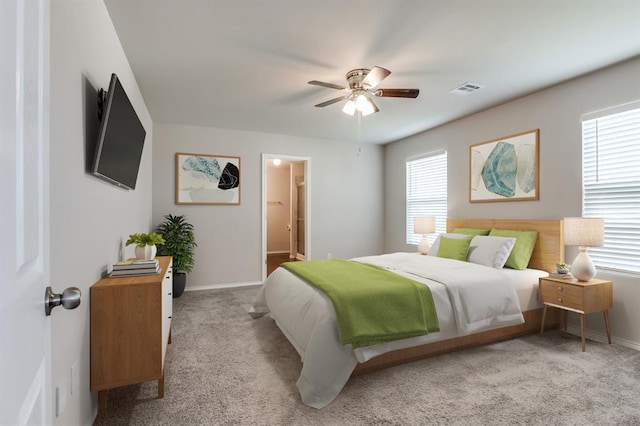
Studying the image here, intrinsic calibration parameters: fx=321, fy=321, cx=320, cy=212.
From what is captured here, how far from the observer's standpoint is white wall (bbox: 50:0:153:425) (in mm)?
1396

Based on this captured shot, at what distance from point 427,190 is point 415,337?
11.0 feet

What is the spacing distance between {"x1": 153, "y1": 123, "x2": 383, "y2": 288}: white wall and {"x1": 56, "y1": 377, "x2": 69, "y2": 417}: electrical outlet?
3477 millimetres

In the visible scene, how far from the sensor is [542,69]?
305 centimetres

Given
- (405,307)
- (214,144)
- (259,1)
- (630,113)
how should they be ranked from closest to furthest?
(259,1)
(405,307)
(630,113)
(214,144)

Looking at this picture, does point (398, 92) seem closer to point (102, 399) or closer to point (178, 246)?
point (102, 399)

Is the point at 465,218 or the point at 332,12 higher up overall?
the point at 332,12

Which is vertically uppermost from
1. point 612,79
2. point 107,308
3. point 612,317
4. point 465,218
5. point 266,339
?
point 612,79

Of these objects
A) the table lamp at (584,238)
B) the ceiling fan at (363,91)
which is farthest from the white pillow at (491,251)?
the ceiling fan at (363,91)

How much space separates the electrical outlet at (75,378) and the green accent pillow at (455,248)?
351 cm

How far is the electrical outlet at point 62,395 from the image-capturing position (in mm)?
1400

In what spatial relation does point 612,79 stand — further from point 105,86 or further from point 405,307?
point 105,86

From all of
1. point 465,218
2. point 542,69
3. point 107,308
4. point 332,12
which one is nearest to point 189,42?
point 332,12

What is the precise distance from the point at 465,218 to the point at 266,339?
10.4 ft

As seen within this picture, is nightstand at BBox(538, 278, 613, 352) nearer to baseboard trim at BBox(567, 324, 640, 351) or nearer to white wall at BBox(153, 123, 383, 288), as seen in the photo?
baseboard trim at BBox(567, 324, 640, 351)
